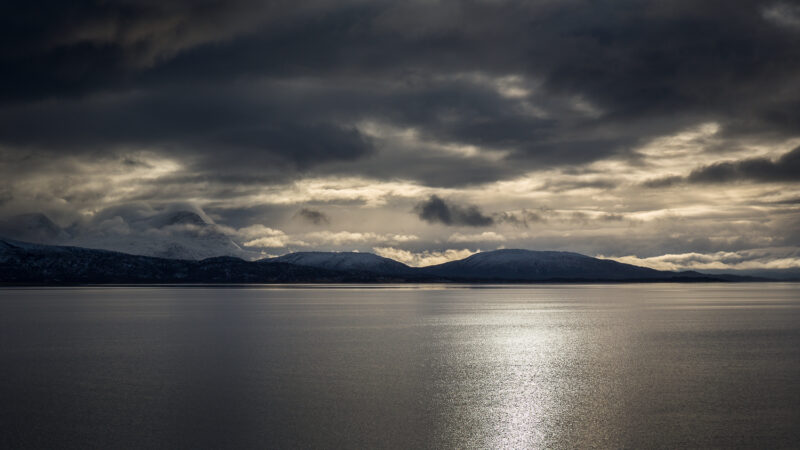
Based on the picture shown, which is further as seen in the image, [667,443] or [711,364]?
[711,364]

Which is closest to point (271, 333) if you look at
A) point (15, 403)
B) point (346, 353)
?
point (346, 353)

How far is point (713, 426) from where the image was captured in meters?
25.9

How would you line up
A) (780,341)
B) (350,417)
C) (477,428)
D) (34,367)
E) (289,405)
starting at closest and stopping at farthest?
(477,428), (350,417), (289,405), (34,367), (780,341)

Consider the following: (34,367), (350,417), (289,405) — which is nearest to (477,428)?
(350,417)

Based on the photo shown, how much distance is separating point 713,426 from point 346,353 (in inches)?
1157

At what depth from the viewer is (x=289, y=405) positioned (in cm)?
2978

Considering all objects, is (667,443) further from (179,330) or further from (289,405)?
(179,330)

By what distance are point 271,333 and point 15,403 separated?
36853 millimetres

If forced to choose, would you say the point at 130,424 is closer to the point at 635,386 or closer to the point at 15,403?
the point at 15,403

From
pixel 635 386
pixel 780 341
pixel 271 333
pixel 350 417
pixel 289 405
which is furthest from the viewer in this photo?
pixel 271 333

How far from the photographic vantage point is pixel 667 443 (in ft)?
77.2

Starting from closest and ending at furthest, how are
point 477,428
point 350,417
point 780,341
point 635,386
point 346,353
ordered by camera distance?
1. point 477,428
2. point 350,417
3. point 635,386
4. point 346,353
5. point 780,341

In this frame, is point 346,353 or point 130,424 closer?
point 130,424

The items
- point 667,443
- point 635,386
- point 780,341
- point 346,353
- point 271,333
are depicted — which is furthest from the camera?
point 271,333
